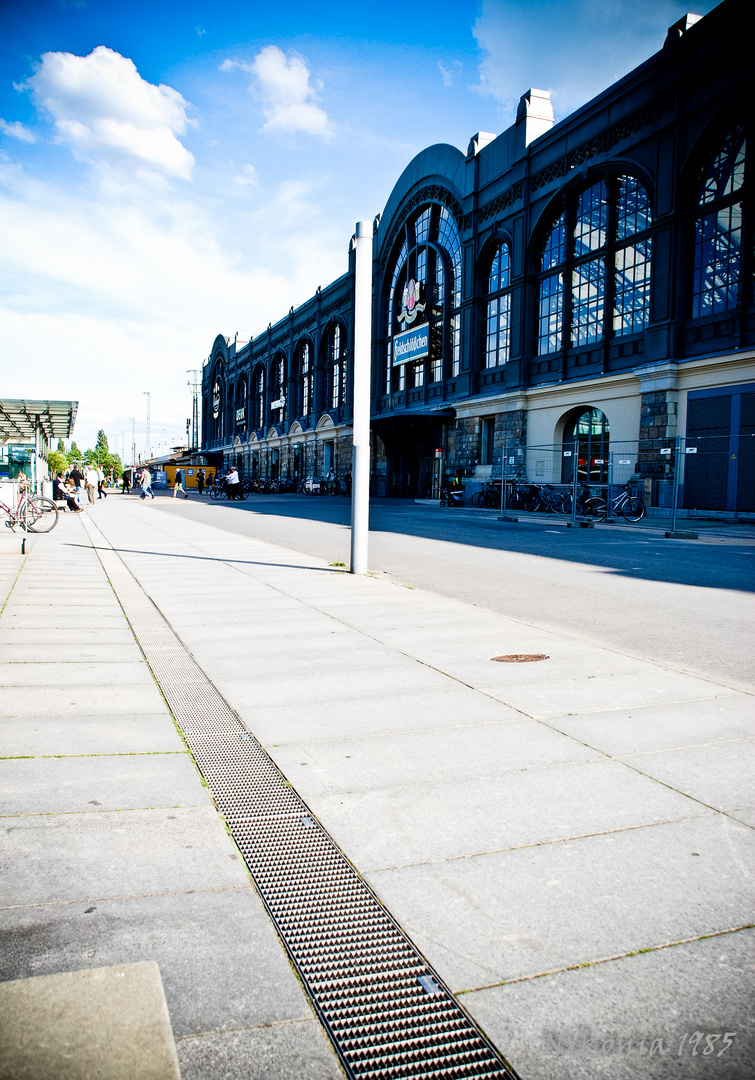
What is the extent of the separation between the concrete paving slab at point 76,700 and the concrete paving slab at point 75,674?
0.09 meters

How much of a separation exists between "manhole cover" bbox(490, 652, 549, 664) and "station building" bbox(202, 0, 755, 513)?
46.8ft

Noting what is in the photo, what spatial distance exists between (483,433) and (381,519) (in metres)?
13.6

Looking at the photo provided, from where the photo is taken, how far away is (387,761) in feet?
11.0

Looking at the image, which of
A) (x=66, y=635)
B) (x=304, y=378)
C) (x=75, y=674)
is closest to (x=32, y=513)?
(x=66, y=635)

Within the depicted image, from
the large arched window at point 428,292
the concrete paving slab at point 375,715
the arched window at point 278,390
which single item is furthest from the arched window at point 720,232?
the arched window at point 278,390

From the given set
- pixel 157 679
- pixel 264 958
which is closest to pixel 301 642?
pixel 157 679

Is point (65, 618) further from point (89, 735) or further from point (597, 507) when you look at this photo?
point (597, 507)

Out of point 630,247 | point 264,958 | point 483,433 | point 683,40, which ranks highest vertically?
point 683,40

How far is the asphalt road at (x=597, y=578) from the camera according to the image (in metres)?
6.05

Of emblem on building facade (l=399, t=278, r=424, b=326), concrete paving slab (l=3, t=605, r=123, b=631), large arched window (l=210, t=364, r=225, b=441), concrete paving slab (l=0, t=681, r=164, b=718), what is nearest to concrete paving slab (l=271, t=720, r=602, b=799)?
concrete paving slab (l=0, t=681, r=164, b=718)

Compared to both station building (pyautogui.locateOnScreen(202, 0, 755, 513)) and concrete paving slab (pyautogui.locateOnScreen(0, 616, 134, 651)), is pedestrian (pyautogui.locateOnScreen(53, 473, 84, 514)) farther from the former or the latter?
concrete paving slab (pyautogui.locateOnScreen(0, 616, 134, 651))

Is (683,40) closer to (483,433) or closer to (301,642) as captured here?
(483,433)

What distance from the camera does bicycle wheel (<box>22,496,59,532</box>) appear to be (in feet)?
51.0

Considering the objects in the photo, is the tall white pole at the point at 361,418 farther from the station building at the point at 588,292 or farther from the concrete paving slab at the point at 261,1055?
the station building at the point at 588,292
